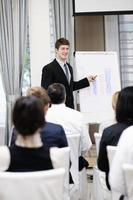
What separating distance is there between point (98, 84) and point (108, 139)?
7.93 ft

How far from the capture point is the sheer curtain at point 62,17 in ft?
17.2

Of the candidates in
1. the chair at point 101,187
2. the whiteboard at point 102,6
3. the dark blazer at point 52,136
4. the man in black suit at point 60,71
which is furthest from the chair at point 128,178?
the whiteboard at point 102,6

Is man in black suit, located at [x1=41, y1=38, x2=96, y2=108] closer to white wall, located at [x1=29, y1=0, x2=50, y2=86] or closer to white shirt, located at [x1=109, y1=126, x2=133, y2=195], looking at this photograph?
white wall, located at [x1=29, y1=0, x2=50, y2=86]

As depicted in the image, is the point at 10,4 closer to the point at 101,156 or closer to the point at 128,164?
the point at 101,156

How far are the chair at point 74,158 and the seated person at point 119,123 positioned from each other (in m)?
0.60

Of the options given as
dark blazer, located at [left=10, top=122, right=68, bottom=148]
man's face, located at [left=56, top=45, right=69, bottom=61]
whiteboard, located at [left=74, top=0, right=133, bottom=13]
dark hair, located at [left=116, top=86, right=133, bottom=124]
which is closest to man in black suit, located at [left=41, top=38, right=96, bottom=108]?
man's face, located at [left=56, top=45, right=69, bottom=61]

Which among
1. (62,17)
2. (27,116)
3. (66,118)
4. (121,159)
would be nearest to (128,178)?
(121,159)

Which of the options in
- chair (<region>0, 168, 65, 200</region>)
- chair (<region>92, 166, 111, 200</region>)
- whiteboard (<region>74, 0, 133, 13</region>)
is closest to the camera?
chair (<region>0, 168, 65, 200</region>)

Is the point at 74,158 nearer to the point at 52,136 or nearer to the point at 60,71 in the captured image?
the point at 52,136

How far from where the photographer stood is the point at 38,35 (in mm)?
5309

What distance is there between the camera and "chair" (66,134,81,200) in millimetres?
3062

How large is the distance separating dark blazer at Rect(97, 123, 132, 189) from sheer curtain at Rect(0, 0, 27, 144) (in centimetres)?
304

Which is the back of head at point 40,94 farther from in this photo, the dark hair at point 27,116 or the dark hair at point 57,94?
the dark hair at point 27,116

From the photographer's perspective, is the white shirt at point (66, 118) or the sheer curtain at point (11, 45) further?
the sheer curtain at point (11, 45)
